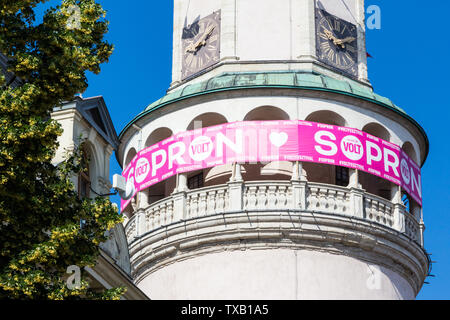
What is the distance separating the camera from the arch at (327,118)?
4512cm

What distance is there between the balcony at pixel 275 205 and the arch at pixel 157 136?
2.70 metres

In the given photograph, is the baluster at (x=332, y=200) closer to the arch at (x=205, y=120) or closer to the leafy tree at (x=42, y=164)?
the arch at (x=205, y=120)

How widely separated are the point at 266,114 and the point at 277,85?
148cm

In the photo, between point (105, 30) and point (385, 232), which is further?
point (385, 232)

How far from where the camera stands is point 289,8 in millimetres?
47750

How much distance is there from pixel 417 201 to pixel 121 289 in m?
23.4

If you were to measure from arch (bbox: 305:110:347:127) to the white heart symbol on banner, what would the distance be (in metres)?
1.27

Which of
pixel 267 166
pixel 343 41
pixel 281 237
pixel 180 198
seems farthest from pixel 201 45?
pixel 281 237

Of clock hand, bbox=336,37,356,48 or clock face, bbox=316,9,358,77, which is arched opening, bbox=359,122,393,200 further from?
clock hand, bbox=336,37,356,48

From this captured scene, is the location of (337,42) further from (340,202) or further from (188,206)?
(188,206)

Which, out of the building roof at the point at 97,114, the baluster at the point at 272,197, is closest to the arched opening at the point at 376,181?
the baluster at the point at 272,197
